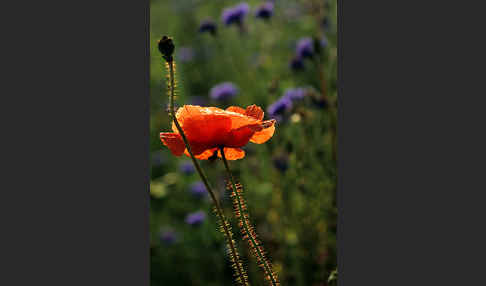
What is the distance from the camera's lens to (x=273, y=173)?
2141mm

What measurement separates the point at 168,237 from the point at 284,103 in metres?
0.79

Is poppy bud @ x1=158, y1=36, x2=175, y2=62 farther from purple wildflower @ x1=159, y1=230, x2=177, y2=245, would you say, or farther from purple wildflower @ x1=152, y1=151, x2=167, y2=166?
purple wildflower @ x1=152, y1=151, x2=167, y2=166

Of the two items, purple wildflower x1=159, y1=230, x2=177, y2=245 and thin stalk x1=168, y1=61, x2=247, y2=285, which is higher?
thin stalk x1=168, y1=61, x2=247, y2=285

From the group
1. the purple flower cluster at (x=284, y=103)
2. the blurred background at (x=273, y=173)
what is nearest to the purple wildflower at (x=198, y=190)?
the blurred background at (x=273, y=173)

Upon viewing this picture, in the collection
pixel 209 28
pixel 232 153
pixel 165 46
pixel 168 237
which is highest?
pixel 209 28

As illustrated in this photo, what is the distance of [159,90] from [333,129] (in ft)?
5.17

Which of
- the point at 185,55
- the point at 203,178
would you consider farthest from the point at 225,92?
the point at 203,178

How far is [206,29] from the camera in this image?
7.10 ft

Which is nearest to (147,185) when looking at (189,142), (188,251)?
(189,142)

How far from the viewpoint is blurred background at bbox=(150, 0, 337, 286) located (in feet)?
6.31

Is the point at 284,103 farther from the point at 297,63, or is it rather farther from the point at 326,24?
the point at 326,24

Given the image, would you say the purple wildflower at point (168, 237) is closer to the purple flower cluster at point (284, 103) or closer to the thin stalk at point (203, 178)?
the purple flower cluster at point (284, 103)

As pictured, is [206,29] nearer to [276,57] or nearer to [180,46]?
[276,57]

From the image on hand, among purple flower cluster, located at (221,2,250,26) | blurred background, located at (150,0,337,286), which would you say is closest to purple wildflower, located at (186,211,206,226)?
blurred background, located at (150,0,337,286)
